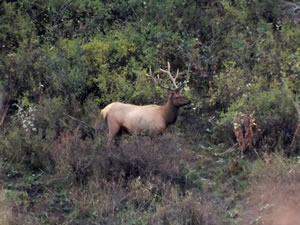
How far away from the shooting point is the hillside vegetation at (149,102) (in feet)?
36.2

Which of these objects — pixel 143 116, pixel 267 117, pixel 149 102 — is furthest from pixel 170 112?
pixel 267 117

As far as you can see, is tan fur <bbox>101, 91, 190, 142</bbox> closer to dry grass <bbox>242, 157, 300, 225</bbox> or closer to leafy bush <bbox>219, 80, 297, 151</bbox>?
leafy bush <bbox>219, 80, 297, 151</bbox>

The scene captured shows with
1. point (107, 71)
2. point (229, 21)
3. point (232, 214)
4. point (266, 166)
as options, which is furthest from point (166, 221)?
point (229, 21)

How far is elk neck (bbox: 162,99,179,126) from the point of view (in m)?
12.9

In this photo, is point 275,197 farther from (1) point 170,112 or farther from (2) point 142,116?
(2) point 142,116

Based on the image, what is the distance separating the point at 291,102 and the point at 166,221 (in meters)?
3.80

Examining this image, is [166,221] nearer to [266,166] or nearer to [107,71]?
[266,166]

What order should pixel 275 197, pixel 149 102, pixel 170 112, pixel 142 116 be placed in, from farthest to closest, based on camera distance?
1. pixel 149 102
2. pixel 170 112
3. pixel 142 116
4. pixel 275 197

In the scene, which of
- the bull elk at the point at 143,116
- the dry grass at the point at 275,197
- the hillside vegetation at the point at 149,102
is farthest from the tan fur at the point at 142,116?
the dry grass at the point at 275,197

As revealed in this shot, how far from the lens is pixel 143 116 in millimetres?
12812

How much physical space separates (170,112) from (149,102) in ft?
4.12

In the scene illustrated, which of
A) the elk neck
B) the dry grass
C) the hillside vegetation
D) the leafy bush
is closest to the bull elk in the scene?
the elk neck

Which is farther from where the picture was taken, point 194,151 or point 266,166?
point 194,151

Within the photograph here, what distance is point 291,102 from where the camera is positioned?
43.3ft
